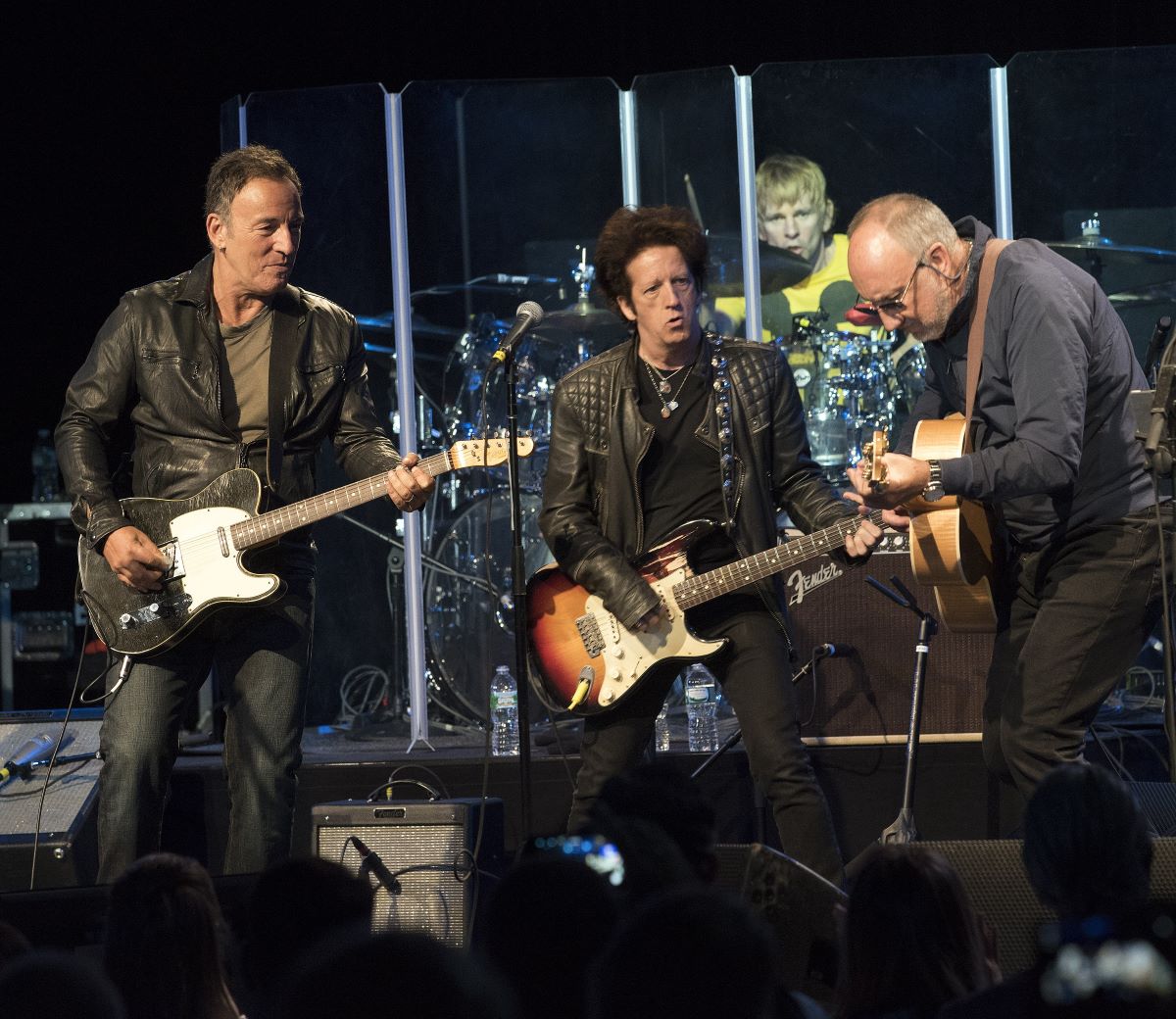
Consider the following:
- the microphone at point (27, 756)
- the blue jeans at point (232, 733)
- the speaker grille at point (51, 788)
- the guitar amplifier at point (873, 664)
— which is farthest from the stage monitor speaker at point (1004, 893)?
the microphone at point (27, 756)

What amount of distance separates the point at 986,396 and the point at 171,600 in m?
2.61

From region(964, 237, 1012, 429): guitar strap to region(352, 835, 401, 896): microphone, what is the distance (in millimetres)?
2312

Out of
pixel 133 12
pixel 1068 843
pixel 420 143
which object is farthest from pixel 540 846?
pixel 133 12

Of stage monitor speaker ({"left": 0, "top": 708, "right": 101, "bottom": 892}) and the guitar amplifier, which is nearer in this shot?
stage monitor speaker ({"left": 0, "top": 708, "right": 101, "bottom": 892})

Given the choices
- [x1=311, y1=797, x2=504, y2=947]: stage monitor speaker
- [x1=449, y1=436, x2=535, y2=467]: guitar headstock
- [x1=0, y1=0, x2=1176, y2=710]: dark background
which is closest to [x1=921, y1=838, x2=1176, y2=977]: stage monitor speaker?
[x1=311, y1=797, x2=504, y2=947]: stage monitor speaker

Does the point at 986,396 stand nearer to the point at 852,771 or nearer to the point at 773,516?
the point at 773,516

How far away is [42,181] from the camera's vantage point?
9523mm

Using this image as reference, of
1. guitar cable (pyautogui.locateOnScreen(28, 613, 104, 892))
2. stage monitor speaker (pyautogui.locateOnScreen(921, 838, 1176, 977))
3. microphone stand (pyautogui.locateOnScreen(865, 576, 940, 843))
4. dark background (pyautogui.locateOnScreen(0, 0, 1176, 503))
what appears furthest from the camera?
dark background (pyautogui.locateOnScreen(0, 0, 1176, 503))

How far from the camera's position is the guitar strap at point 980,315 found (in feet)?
15.3

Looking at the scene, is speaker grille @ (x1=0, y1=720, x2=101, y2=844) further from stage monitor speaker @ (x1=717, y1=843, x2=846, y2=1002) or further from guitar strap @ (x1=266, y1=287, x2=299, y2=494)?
stage monitor speaker @ (x1=717, y1=843, x2=846, y2=1002)

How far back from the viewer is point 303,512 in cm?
500

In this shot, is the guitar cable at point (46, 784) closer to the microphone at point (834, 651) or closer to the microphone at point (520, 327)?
the microphone at point (520, 327)

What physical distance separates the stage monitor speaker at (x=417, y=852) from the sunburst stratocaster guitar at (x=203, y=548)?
808 millimetres

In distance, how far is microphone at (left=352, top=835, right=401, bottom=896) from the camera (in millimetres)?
5012
